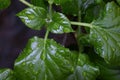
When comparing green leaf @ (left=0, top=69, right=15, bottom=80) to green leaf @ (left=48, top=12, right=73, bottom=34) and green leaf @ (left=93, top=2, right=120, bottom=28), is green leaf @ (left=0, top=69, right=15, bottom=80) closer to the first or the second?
green leaf @ (left=48, top=12, right=73, bottom=34)

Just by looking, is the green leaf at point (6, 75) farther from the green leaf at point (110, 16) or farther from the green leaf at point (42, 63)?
the green leaf at point (110, 16)

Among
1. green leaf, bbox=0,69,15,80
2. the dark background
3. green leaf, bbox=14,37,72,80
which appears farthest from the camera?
the dark background

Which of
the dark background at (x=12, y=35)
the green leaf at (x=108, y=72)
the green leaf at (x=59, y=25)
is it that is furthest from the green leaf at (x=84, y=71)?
the dark background at (x=12, y=35)

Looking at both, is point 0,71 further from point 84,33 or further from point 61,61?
point 84,33

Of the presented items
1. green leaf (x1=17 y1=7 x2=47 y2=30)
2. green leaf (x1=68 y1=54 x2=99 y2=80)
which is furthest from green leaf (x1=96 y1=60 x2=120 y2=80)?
green leaf (x1=17 y1=7 x2=47 y2=30)

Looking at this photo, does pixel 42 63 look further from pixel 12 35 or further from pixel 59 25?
pixel 12 35

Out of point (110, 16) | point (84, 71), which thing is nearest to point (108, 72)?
point (84, 71)
